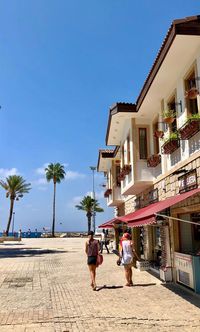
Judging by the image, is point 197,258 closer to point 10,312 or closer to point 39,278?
point 10,312

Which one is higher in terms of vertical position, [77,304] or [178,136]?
[178,136]

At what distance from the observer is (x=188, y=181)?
9961 mm

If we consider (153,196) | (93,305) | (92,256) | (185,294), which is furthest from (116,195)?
(93,305)

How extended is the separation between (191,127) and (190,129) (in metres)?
0.10

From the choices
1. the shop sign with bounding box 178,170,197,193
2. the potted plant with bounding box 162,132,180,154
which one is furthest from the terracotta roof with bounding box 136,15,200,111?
the shop sign with bounding box 178,170,197,193

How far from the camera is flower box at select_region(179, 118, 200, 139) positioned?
9037 mm

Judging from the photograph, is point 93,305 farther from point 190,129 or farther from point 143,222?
point 190,129

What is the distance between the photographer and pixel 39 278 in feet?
43.4

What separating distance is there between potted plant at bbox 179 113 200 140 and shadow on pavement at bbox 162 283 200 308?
4.19m

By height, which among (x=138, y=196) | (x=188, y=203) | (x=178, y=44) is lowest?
(x=188, y=203)

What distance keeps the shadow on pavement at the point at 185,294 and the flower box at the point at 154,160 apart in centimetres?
450

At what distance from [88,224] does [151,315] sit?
68959 millimetres

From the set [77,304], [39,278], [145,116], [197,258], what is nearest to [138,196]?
[145,116]

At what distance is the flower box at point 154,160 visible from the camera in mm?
13531
